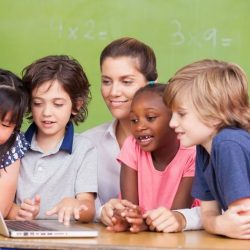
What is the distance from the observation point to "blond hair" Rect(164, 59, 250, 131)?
220 cm

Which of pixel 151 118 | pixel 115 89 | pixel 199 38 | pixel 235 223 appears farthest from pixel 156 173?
pixel 199 38

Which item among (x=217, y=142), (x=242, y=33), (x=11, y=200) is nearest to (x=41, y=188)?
(x=11, y=200)

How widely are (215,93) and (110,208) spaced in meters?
0.42

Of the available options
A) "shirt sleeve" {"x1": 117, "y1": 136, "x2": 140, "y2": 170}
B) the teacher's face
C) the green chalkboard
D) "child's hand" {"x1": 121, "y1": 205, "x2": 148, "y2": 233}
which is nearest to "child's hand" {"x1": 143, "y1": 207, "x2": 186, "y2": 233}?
"child's hand" {"x1": 121, "y1": 205, "x2": 148, "y2": 233}

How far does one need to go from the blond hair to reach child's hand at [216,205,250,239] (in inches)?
9.4

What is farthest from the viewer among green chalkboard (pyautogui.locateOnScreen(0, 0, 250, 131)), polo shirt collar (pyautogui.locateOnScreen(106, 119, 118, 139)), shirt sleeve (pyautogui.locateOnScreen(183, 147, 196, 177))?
green chalkboard (pyautogui.locateOnScreen(0, 0, 250, 131))

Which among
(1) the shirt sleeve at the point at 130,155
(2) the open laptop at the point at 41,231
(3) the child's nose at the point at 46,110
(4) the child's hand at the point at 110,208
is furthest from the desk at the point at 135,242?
(3) the child's nose at the point at 46,110

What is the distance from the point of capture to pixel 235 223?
2.07m

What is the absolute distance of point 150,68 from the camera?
282cm

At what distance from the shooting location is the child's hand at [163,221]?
2.16m

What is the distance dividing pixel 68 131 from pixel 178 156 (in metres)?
0.37

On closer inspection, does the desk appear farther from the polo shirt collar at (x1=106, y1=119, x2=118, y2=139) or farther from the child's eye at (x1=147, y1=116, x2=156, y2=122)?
the polo shirt collar at (x1=106, y1=119, x2=118, y2=139)

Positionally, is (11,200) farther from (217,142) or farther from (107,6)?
(107,6)

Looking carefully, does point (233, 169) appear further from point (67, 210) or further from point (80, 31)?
point (80, 31)
